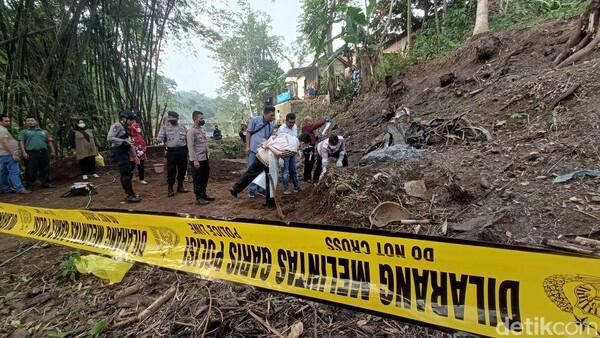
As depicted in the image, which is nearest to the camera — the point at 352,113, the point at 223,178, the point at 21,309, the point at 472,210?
the point at 21,309

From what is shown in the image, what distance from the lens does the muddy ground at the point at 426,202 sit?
2184 mm

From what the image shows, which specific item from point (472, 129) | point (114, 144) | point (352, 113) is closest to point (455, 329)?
point (472, 129)

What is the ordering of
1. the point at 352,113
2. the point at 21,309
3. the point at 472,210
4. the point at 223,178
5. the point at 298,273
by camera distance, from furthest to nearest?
the point at 352,113
the point at 223,178
the point at 472,210
the point at 21,309
the point at 298,273

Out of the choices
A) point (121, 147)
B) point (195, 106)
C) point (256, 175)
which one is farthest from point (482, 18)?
point (195, 106)

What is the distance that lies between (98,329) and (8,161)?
597 cm

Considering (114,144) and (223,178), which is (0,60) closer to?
(114,144)

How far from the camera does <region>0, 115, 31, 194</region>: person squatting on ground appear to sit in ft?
19.4

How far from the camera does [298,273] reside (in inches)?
73.2

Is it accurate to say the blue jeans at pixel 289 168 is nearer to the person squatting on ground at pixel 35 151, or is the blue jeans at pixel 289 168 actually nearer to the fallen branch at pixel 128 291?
the fallen branch at pixel 128 291

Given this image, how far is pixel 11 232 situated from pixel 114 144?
1.81 meters

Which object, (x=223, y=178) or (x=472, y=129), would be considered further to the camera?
(x=223, y=178)

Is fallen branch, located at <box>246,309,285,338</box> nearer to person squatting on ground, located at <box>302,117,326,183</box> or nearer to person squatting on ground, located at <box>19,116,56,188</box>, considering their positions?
person squatting on ground, located at <box>302,117,326,183</box>

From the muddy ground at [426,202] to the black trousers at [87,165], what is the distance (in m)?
0.52

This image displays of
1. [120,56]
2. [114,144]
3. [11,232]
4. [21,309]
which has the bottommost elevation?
[21,309]
